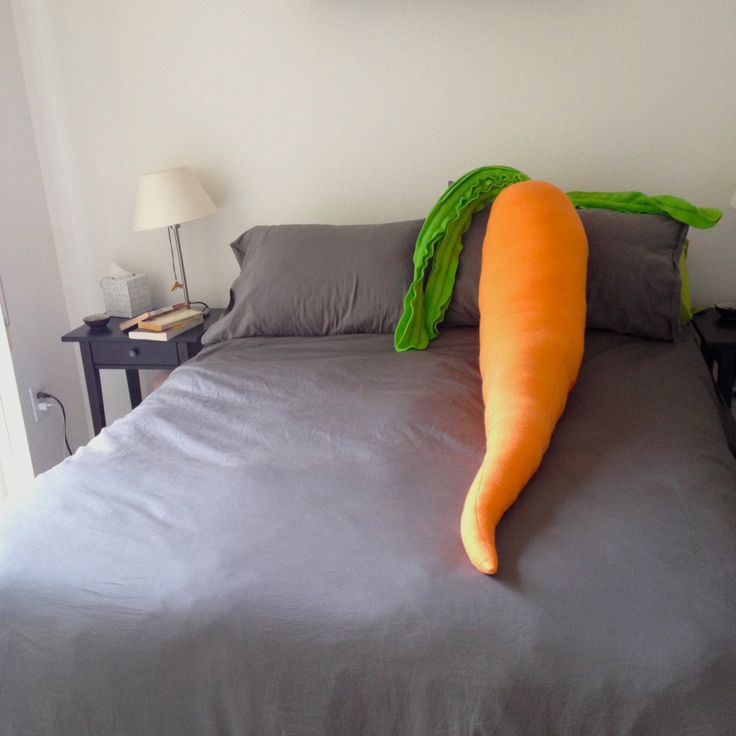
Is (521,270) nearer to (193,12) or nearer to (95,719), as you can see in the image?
(95,719)

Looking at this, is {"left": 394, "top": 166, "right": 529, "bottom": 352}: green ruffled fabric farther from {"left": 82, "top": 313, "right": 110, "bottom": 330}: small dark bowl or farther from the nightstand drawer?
{"left": 82, "top": 313, "right": 110, "bottom": 330}: small dark bowl

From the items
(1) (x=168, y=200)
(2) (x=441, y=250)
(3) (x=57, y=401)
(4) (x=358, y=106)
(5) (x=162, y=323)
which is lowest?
(3) (x=57, y=401)

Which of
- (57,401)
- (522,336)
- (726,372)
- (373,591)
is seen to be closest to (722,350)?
(726,372)

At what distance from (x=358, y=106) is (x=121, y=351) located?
114 cm

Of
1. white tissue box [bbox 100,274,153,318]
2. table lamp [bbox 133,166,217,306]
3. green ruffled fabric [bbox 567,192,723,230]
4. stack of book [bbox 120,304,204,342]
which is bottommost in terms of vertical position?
stack of book [bbox 120,304,204,342]

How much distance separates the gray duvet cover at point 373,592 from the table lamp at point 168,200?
46.7 inches

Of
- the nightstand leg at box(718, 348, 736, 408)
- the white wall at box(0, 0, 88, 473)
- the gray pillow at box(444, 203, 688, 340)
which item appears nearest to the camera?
the gray pillow at box(444, 203, 688, 340)

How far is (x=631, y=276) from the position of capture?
2.14 metres

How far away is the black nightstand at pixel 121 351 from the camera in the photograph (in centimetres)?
263

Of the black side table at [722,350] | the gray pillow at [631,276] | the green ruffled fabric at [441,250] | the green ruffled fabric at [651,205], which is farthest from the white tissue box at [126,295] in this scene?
the black side table at [722,350]

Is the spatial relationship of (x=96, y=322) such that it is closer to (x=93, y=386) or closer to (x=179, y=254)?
(x=93, y=386)

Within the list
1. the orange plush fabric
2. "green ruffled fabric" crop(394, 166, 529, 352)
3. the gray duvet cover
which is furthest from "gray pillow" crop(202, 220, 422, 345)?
the gray duvet cover

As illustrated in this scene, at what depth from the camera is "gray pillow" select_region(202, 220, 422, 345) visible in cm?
235

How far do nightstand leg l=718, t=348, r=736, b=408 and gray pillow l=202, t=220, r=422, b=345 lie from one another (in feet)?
Result: 3.00
